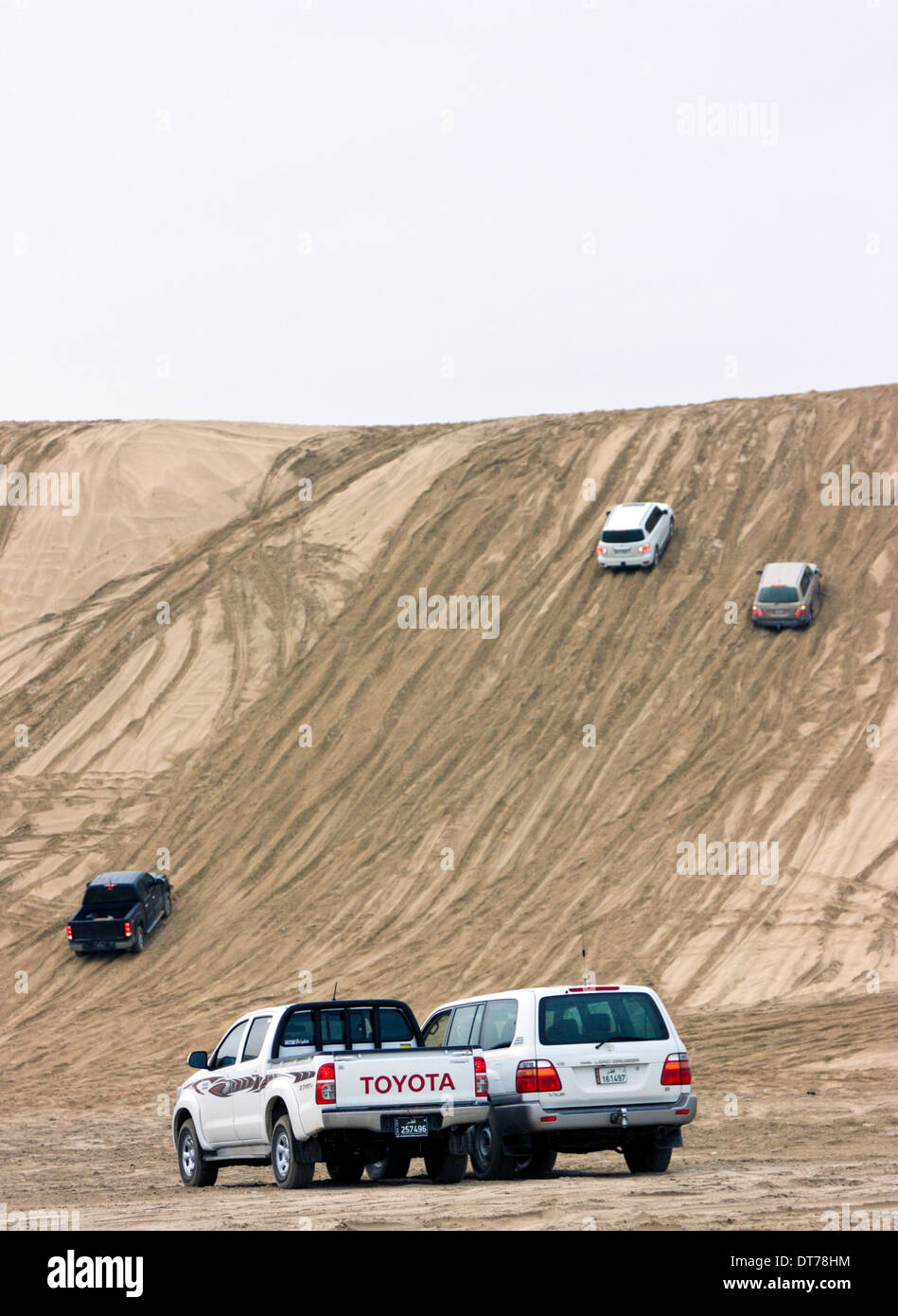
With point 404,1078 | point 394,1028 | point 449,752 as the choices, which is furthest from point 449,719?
point 404,1078

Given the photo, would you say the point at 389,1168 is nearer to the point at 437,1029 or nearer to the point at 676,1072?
the point at 437,1029

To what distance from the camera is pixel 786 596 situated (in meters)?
37.6

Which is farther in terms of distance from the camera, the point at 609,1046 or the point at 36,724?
the point at 36,724

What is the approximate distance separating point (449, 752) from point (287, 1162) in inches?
940

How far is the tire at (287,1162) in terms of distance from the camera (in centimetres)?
1306

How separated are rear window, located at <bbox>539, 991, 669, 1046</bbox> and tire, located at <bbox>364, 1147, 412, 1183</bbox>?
6.92 ft

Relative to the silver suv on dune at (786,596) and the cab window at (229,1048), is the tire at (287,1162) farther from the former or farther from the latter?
the silver suv on dune at (786,596)

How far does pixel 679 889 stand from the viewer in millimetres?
30750

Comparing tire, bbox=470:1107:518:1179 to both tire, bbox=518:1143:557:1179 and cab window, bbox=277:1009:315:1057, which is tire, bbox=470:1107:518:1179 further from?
cab window, bbox=277:1009:315:1057

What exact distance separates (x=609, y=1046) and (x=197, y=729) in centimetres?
2713

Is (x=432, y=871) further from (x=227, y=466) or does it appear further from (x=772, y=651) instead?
(x=227, y=466)

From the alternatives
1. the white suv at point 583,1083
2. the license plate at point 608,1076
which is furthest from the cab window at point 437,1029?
the license plate at point 608,1076
